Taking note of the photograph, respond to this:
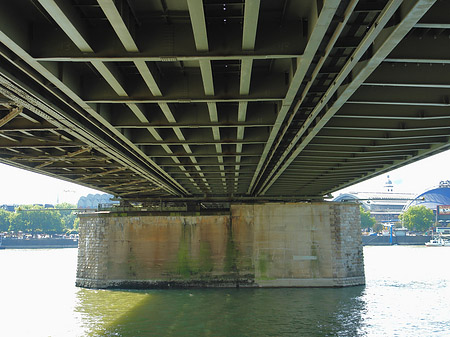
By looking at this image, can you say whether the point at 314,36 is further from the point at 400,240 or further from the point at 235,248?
the point at 400,240

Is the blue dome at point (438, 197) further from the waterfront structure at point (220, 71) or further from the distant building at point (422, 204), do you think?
the waterfront structure at point (220, 71)

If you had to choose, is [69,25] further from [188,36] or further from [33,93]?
[33,93]

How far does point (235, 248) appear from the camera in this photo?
36.0 meters

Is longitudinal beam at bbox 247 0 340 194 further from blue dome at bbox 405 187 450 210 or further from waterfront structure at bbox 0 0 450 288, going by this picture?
blue dome at bbox 405 187 450 210

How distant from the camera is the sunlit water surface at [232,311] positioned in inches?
886

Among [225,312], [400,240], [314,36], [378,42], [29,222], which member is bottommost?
[225,312]

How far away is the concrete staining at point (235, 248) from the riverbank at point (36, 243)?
101402 millimetres

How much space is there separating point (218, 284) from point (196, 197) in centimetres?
901

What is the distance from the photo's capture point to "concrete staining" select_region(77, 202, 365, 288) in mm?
35344

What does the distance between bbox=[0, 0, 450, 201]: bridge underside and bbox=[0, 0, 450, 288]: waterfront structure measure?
3cm

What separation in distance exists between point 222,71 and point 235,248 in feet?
84.9

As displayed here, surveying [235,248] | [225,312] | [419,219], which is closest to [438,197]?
[419,219]

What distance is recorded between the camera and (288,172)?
1094 inches

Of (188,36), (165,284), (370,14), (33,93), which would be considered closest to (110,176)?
(165,284)
